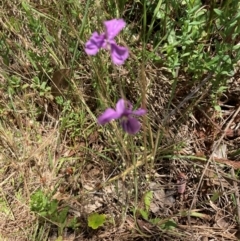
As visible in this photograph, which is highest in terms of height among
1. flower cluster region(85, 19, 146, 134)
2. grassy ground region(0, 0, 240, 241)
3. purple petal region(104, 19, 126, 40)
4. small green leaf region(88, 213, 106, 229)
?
purple petal region(104, 19, 126, 40)

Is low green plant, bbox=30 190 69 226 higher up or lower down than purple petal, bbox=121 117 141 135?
lower down

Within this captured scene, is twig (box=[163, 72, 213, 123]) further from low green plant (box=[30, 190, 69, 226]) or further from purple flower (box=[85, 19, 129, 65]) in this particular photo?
purple flower (box=[85, 19, 129, 65])

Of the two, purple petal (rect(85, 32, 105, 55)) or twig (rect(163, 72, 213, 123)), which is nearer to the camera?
purple petal (rect(85, 32, 105, 55))

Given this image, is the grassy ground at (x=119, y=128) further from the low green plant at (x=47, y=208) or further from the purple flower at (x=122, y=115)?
the purple flower at (x=122, y=115)

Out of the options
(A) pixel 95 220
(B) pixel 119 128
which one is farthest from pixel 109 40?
(A) pixel 95 220

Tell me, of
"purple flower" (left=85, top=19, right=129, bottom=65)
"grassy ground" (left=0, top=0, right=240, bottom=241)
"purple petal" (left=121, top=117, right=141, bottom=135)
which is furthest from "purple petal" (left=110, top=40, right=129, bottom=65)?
"grassy ground" (left=0, top=0, right=240, bottom=241)

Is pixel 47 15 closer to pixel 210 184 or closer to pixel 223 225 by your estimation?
pixel 210 184

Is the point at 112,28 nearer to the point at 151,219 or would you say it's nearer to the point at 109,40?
the point at 109,40

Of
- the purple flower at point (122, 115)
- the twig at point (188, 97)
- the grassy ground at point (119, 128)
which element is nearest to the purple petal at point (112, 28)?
the purple flower at point (122, 115)
